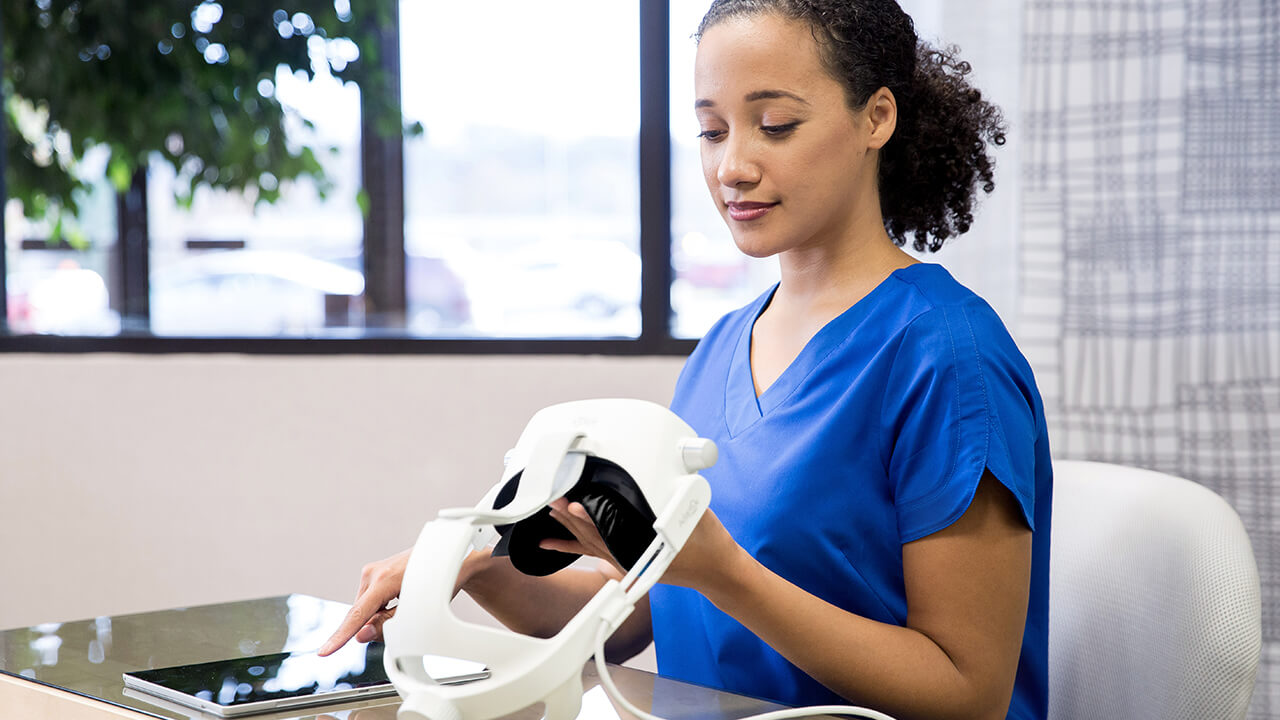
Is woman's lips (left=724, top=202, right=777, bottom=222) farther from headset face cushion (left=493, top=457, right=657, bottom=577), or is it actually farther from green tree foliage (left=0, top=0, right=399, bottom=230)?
green tree foliage (left=0, top=0, right=399, bottom=230)

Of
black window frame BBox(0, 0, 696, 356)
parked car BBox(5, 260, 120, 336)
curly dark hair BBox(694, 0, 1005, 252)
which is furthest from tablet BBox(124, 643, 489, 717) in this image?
parked car BBox(5, 260, 120, 336)

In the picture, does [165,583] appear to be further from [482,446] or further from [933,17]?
[933,17]

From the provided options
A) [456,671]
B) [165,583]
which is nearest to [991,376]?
[456,671]

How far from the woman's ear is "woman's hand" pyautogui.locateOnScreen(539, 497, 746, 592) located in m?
0.44

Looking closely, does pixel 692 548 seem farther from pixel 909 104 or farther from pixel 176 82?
pixel 176 82

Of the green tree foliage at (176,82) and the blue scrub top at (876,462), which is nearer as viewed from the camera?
the blue scrub top at (876,462)

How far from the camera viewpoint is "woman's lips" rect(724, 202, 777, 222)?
3.32 ft

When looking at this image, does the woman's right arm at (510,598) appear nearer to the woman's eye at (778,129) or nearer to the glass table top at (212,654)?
the glass table top at (212,654)

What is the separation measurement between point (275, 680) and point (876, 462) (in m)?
0.47

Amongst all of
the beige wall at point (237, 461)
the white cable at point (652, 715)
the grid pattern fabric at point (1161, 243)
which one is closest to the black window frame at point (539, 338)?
the beige wall at point (237, 461)

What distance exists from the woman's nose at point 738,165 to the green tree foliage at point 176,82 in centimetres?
153

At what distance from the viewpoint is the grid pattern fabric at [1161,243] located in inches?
69.4

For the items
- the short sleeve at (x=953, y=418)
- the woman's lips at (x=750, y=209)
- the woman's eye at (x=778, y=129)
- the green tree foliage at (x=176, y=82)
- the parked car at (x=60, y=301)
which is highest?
the green tree foliage at (x=176, y=82)

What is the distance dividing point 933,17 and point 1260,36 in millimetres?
457
